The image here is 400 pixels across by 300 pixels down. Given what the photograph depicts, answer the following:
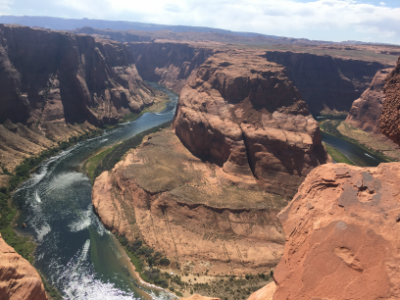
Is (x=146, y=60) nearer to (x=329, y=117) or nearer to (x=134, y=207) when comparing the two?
(x=329, y=117)

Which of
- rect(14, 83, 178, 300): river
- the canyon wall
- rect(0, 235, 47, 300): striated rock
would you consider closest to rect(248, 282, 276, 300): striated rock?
rect(0, 235, 47, 300): striated rock

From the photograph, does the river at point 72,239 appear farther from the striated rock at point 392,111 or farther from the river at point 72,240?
the striated rock at point 392,111

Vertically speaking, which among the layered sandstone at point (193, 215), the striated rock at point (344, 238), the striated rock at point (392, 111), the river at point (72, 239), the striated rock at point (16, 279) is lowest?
the river at point (72, 239)

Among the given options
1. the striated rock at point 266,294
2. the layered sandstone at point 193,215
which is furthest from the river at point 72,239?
the striated rock at point 266,294

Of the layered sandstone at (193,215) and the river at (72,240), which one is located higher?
the layered sandstone at (193,215)

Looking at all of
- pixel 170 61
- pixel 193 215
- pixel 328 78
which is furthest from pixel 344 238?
pixel 170 61

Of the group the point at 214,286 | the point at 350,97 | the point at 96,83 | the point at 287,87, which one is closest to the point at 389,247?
the point at 214,286
